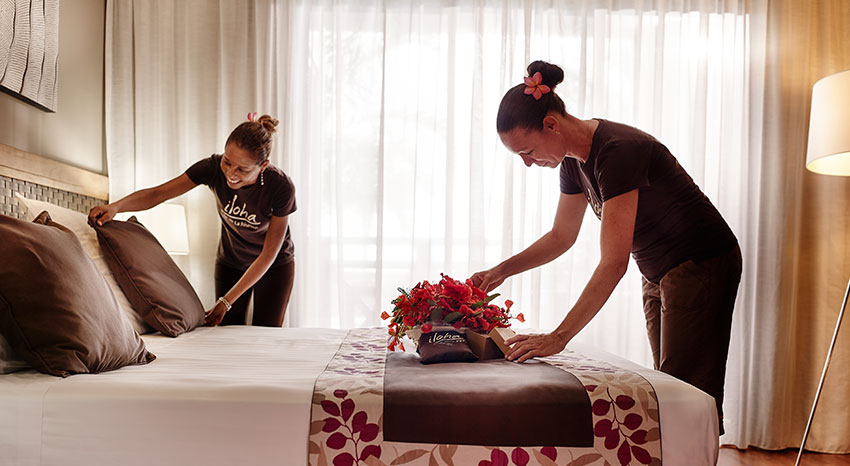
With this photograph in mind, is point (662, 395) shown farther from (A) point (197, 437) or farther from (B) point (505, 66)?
(B) point (505, 66)

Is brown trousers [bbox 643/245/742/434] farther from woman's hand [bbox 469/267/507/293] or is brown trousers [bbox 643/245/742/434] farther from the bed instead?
woman's hand [bbox 469/267/507/293]

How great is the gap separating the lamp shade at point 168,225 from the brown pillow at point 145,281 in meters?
0.63

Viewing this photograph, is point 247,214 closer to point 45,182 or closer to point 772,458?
point 45,182

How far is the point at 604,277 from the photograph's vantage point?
5.04 ft

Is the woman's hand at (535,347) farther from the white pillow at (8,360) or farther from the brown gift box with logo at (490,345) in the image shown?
the white pillow at (8,360)

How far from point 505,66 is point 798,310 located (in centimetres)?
212

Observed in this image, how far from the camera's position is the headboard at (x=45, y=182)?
2.08m

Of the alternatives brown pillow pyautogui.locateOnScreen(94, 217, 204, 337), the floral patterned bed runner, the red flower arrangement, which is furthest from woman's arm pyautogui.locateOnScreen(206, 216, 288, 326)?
the floral patterned bed runner

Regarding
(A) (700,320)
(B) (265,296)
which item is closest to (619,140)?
(A) (700,320)

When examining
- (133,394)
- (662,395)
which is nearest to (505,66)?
(662,395)

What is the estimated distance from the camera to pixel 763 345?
3.23m

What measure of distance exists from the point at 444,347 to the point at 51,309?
3.23ft

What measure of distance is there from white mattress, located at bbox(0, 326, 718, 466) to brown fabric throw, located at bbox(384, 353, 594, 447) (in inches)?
7.5

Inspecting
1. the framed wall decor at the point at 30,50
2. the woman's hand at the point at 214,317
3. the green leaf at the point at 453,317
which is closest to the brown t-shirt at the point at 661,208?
the green leaf at the point at 453,317
